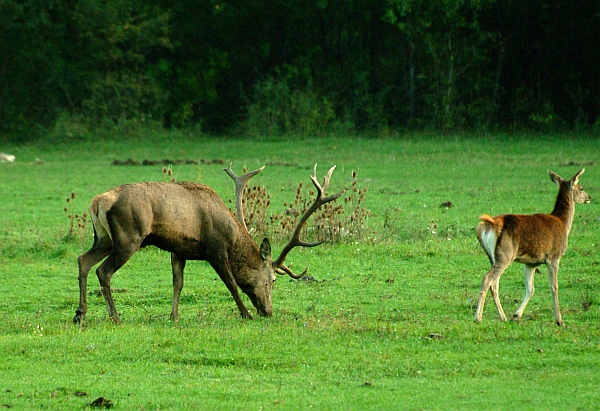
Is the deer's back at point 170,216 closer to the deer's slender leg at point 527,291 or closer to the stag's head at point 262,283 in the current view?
the stag's head at point 262,283

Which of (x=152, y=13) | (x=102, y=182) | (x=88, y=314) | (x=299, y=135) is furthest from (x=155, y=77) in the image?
(x=88, y=314)

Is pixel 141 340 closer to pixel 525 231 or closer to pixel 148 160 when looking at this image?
pixel 525 231

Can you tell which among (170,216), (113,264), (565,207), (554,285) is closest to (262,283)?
(170,216)

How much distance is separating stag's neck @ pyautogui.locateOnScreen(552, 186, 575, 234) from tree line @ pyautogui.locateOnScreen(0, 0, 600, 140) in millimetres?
23207

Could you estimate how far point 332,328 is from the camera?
8.59m

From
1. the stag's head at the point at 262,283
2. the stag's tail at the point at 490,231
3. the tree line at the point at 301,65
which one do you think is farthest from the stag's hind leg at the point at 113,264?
the tree line at the point at 301,65

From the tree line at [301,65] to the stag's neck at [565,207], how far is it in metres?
23.2

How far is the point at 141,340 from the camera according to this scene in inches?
325

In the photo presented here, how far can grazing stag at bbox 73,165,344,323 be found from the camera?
941cm

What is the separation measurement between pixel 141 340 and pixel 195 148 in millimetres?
22826

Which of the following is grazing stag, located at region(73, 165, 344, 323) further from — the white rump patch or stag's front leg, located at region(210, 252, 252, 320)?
the white rump patch

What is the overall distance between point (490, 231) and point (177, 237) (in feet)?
10.2

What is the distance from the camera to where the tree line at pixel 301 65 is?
1312 inches

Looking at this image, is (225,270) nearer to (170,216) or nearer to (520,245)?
(170,216)
